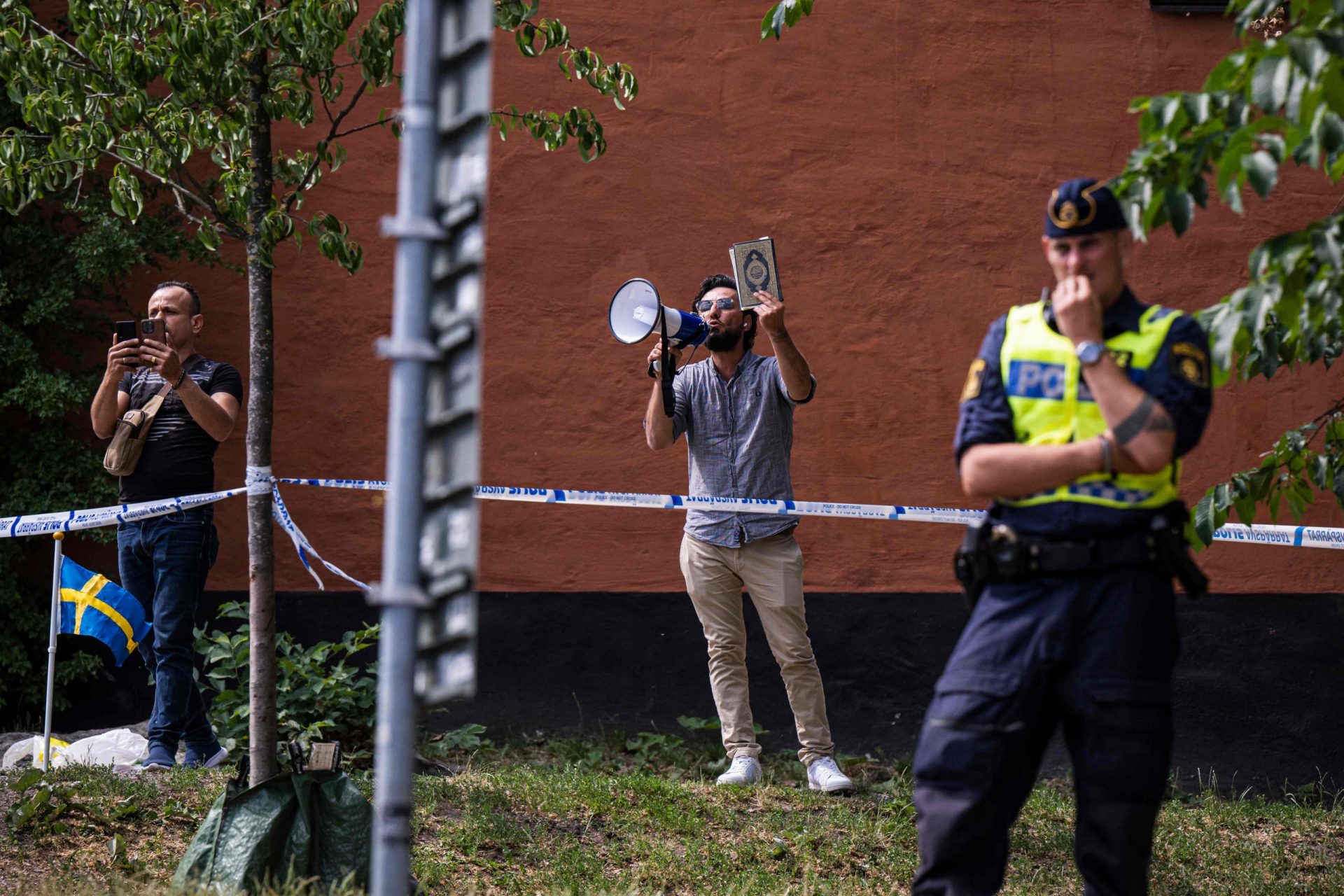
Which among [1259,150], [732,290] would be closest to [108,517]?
[732,290]

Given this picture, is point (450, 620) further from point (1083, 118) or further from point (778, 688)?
point (1083, 118)

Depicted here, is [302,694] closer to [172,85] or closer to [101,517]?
[101,517]

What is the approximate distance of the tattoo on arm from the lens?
2900 millimetres

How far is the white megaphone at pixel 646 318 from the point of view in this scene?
18.7 feet

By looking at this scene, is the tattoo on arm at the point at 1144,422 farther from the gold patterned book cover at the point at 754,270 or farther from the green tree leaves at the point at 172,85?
the green tree leaves at the point at 172,85

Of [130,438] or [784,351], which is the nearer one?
[784,351]

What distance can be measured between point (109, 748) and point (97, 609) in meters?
0.83

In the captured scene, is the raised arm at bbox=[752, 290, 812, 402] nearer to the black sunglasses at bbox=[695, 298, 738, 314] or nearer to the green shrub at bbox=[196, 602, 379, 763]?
the black sunglasses at bbox=[695, 298, 738, 314]

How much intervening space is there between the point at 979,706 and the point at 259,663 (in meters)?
2.97

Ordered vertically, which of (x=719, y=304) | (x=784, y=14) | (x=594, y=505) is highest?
(x=784, y=14)

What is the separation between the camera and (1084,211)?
10.1 feet

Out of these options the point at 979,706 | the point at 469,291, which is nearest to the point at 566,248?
the point at 979,706

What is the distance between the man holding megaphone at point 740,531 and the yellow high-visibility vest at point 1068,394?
2.68 meters

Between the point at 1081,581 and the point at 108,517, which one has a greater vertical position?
the point at 1081,581
